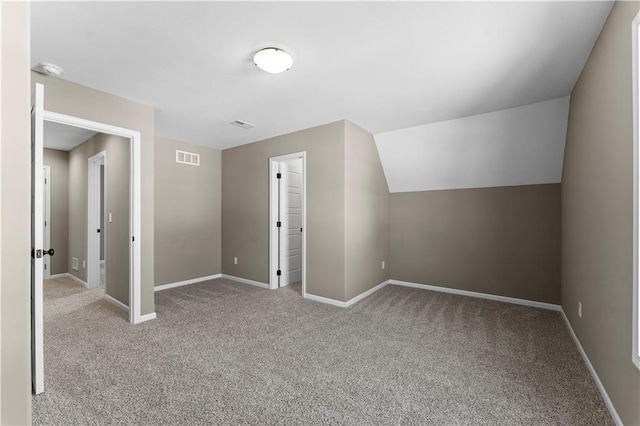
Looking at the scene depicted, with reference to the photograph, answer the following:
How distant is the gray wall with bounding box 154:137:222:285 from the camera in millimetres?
4695

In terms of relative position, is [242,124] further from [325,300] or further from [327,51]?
[325,300]

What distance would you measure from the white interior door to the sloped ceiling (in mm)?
1610

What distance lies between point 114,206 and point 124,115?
1.55 m

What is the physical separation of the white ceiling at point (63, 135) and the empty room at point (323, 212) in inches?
2.6

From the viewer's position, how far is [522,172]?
Result: 386 cm

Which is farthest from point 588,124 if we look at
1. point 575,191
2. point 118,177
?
point 118,177

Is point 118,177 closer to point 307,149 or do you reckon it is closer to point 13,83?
point 307,149

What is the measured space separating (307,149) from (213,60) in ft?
6.59

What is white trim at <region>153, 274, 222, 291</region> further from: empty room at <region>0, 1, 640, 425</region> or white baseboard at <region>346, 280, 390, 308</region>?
white baseboard at <region>346, 280, 390, 308</region>

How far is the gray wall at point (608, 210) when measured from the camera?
5.26 ft

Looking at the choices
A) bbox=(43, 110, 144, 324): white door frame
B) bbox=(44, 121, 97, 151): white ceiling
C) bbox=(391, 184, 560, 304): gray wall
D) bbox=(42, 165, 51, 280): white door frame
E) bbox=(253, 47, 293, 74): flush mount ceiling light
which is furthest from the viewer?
bbox=(42, 165, 51, 280): white door frame

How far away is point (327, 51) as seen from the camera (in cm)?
224

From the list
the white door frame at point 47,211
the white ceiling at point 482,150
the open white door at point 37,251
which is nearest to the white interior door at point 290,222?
the white ceiling at point 482,150

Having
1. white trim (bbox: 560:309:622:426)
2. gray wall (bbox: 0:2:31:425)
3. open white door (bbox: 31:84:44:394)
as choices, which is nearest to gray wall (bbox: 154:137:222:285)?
open white door (bbox: 31:84:44:394)
